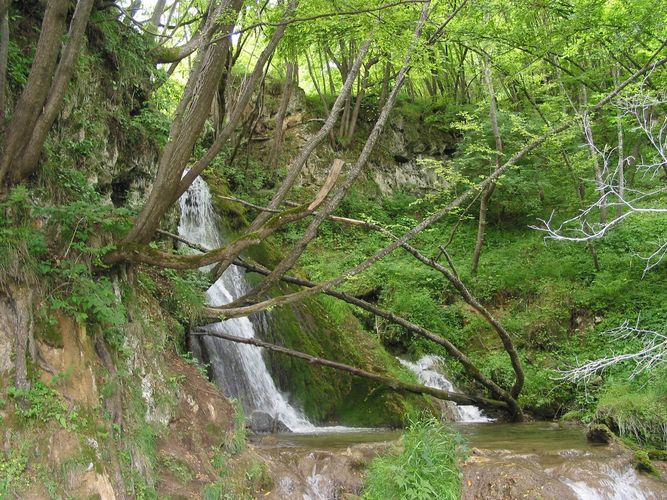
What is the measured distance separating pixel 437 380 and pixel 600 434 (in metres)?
4.49

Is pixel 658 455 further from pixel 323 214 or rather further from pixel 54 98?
pixel 54 98

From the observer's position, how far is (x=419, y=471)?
5152 mm

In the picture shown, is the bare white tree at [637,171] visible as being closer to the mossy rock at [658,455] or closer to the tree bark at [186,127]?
the mossy rock at [658,455]

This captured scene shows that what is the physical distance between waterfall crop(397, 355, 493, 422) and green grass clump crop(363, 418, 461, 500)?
5.38 meters

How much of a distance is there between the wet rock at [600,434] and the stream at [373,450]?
0.23 metres

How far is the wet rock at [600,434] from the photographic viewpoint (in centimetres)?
736

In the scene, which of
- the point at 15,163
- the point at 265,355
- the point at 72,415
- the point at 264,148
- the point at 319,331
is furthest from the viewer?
the point at 264,148

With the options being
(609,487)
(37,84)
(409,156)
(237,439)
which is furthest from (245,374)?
(409,156)

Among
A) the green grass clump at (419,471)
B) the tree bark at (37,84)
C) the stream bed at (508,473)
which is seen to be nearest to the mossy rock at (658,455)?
the stream bed at (508,473)

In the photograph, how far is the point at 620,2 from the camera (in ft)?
31.4

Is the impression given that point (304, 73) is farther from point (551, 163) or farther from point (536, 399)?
point (536, 399)

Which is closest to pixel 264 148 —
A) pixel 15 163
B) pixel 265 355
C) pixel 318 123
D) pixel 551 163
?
pixel 318 123

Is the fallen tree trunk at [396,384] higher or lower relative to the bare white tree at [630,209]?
lower

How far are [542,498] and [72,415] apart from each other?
15.4 feet
